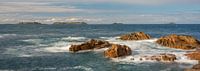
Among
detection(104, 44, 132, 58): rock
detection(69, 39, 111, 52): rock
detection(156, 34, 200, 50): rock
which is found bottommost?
detection(69, 39, 111, 52): rock

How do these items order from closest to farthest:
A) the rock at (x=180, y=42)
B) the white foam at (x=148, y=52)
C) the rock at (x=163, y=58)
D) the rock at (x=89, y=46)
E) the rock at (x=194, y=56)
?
the rock at (x=163, y=58), the white foam at (x=148, y=52), the rock at (x=194, y=56), the rock at (x=89, y=46), the rock at (x=180, y=42)

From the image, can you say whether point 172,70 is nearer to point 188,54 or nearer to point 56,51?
point 188,54

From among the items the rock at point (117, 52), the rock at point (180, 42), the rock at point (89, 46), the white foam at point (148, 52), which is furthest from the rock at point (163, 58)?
the rock at point (89, 46)

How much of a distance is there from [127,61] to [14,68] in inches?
608

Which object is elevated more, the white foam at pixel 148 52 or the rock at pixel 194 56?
the rock at pixel 194 56

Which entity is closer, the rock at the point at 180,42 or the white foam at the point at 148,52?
the white foam at the point at 148,52

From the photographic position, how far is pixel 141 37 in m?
85.1

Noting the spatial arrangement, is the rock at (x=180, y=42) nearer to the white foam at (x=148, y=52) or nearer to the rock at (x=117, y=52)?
the white foam at (x=148, y=52)

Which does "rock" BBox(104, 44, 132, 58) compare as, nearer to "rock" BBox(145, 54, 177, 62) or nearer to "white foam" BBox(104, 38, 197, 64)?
"white foam" BBox(104, 38, 197, 64)

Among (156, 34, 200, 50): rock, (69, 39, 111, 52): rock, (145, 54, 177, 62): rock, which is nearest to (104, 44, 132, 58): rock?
(145, 54, 177, 62): rock

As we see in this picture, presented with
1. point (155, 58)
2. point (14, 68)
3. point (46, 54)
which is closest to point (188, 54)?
point (155, 58)

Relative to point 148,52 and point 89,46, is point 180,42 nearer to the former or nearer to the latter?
point 148,52

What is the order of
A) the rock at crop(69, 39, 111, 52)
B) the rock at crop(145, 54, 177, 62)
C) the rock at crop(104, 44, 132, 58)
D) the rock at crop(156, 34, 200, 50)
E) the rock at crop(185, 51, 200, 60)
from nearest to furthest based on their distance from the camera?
the rock at crop(145, 54, 177, 62) < the rock at crop(185, 51, 200, 60) < the rock at crop(104, 44, 132, 58) < the rock at crop(69, 39, 111, 52) < the rock at crop(156, 34, 200, 50)

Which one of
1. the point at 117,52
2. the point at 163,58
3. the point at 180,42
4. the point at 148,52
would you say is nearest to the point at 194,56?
the point at 163,58
